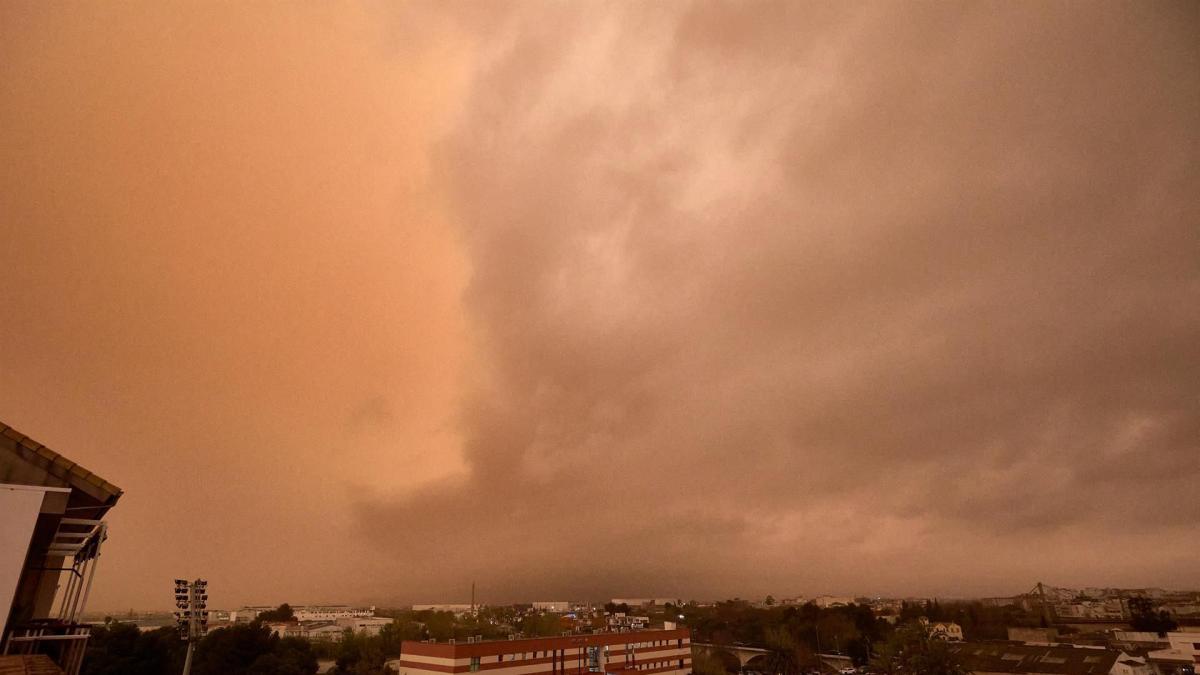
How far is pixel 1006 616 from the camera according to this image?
9744 centimetres

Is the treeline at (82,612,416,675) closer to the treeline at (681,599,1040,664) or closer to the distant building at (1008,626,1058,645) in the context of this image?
the treeline at (681,599,1040,664)

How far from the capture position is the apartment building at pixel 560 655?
1586 inches

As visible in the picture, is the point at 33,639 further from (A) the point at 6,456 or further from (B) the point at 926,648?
(B) the point at 926,648

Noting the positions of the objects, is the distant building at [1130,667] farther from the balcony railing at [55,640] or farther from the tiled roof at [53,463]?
the tiled roof at [53,463]

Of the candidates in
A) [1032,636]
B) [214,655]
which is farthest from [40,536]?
[1032,636]

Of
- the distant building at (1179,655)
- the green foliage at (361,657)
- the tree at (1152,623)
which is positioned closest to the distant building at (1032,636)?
the tree at (1152,623)

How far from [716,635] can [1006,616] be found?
49256 mm

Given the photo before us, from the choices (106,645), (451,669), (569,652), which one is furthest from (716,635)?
(106,645)

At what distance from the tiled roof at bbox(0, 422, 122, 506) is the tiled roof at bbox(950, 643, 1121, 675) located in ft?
200

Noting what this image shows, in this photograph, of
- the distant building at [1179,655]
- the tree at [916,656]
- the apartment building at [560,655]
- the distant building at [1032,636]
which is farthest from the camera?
the distant building at [1032,636]

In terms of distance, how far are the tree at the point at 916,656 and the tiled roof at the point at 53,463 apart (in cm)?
5864

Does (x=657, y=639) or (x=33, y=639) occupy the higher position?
(x=33, y=639)

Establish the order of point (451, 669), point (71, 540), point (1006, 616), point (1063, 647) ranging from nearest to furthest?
point (71, 540) → point (451, 669) → point (1063, 647) → point (1006, 616)

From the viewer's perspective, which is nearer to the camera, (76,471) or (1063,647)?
(76,471)
